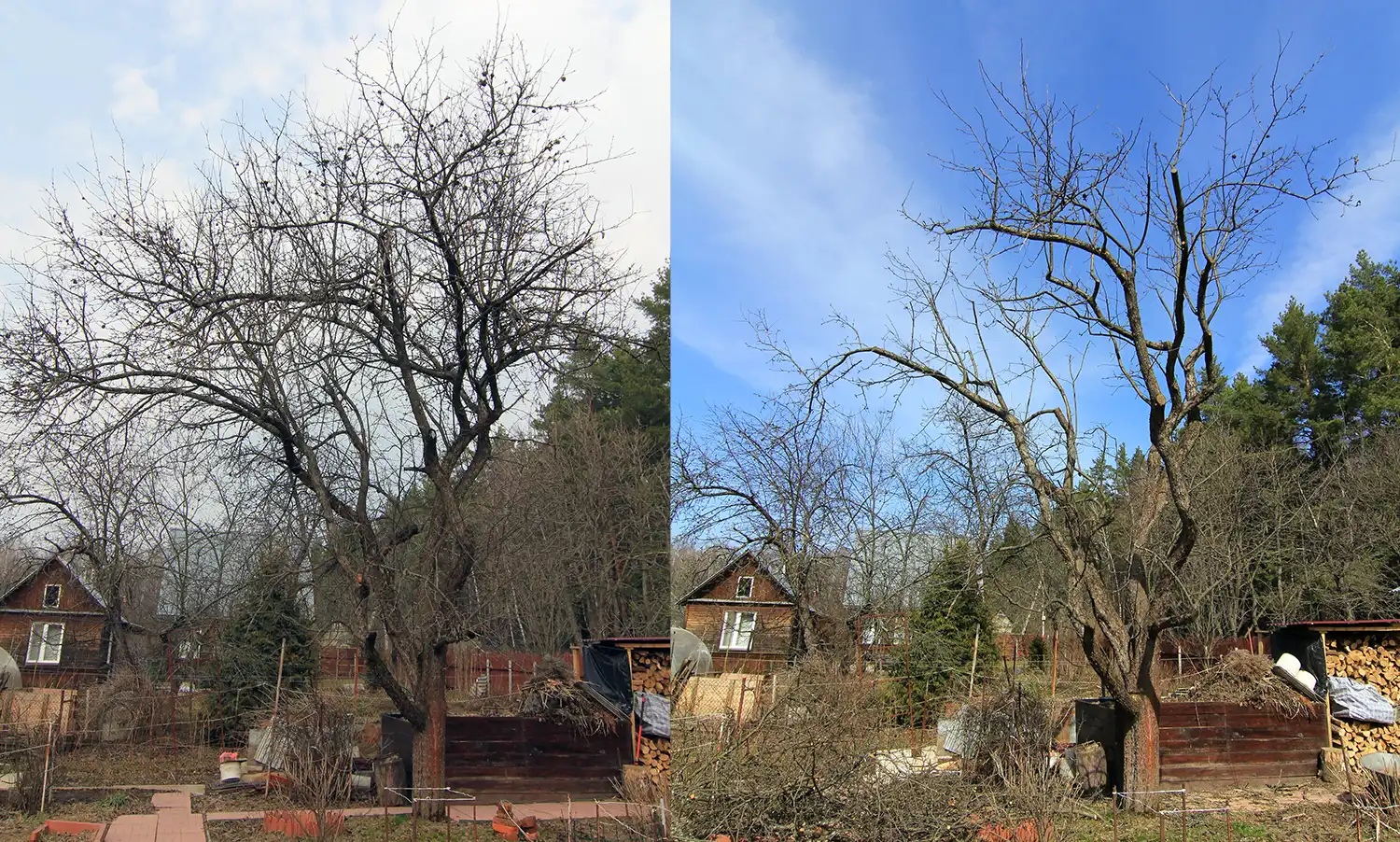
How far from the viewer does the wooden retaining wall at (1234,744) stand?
5.06 meters

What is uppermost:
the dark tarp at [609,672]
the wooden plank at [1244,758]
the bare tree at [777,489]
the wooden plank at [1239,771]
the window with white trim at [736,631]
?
the bare tree at [777,489]

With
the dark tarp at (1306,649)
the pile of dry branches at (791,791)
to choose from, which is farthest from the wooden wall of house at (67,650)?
the dark tarp at (1306,649)

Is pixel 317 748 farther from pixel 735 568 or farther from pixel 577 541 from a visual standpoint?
pixel 735 568

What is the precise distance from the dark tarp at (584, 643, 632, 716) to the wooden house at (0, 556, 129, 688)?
6.15 feet

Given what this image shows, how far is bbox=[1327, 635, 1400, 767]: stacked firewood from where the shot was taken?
18.2 ft

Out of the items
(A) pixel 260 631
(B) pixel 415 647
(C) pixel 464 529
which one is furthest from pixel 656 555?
(A) pixel 260 631

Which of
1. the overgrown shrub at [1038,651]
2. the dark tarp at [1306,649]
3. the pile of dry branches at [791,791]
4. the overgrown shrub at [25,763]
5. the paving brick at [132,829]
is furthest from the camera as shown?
the overgrown shrub at [1038,651]

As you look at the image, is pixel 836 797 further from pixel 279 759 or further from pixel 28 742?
pixel 28 742

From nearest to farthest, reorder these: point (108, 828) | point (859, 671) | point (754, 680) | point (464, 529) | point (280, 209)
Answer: point (108, 828)
point (464, 529)
point (280, 209)
point (754, 680)
point (859, 671)

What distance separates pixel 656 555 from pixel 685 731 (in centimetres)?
84

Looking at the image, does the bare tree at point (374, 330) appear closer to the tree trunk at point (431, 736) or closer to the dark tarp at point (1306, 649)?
the tree trunk at point (431, 736)

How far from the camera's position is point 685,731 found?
3.84 meters

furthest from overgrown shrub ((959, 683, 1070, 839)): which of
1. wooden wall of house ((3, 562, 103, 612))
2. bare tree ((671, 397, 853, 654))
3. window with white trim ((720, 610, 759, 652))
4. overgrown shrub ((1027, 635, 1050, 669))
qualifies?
wooden wall of house ((3, 562, 103, 612))

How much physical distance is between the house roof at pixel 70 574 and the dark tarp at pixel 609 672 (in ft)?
6.32
